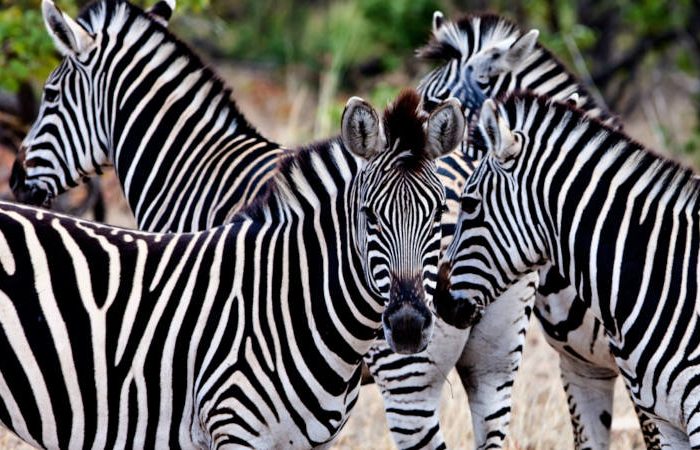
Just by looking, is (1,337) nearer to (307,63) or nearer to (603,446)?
(603,446)

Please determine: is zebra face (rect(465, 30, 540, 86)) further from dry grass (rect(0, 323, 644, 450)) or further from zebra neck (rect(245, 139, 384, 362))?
zebra neck (rect(245, 139, 384, 362))

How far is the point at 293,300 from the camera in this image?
471cm

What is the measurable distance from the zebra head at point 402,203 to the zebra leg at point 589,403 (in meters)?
2.29

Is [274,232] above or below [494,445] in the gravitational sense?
above

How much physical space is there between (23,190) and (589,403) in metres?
3.75

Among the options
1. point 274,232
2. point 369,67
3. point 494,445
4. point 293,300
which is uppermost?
point 369,67

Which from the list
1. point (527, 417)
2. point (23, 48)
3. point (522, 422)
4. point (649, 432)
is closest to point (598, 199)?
point (649, 432)

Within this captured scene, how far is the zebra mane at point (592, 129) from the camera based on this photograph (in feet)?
16.1

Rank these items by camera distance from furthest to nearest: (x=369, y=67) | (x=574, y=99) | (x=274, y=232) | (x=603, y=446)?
(x=369, y=67) → (x=603, y=446) → (x=574, y=99) → (x=274, y=232)

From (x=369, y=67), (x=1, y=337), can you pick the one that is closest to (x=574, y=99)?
(x=1, y=337)

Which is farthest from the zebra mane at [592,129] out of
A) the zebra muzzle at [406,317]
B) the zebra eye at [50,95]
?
the zebra eye at [50,95]

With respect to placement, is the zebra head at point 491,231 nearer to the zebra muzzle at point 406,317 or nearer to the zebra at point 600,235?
the zebra at point 600,235

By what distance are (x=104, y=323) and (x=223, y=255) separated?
58 cm

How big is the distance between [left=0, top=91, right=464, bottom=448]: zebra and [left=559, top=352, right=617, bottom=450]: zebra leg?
2.26m
